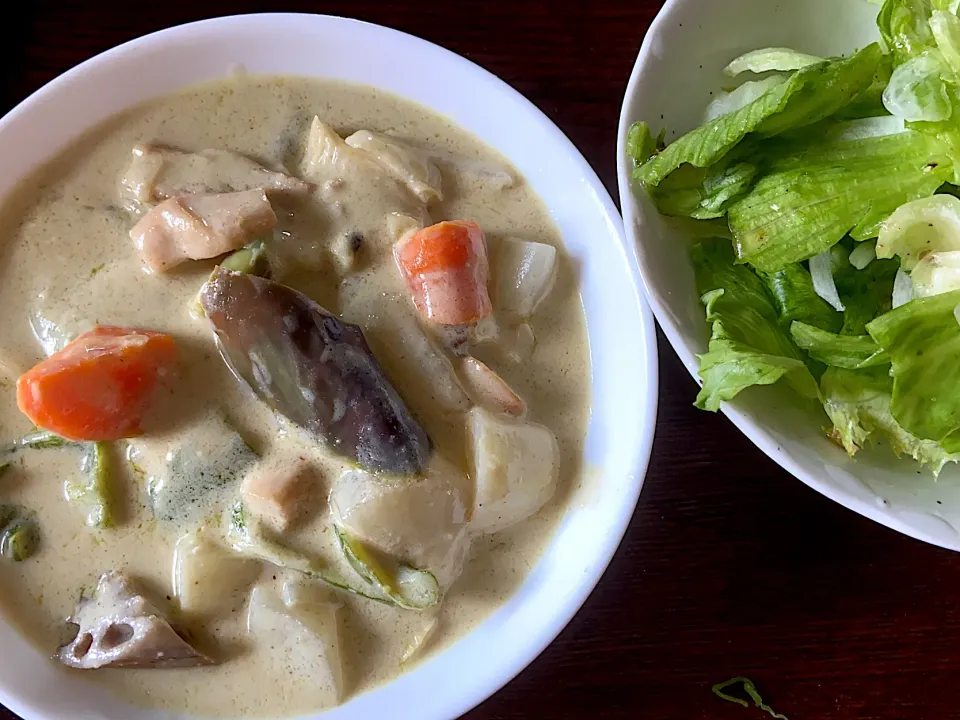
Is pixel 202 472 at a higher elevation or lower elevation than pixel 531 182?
lower

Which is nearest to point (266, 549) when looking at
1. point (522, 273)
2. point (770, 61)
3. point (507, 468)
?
point (507, 468)

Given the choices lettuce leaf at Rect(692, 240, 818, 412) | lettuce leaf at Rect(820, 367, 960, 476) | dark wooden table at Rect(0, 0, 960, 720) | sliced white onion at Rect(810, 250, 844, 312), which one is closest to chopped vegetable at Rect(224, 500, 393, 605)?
dark wooden table at Rect(0, 0, 960, 720)

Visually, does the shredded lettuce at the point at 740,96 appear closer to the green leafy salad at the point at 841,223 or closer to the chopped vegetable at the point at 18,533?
the green leafy salad at the point at 841,223

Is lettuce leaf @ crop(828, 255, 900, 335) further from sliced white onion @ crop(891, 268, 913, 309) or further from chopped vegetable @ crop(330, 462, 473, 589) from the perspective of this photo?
chopped vegetable @ crop(330, 462, 473, 589)

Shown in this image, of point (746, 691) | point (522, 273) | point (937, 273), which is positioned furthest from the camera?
point (746, 691)

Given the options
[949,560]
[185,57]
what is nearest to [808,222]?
[949,560]

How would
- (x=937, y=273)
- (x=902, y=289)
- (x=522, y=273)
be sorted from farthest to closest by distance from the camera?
(x=522, y=273)
(x=902, y=289)
(x=937, y=273)

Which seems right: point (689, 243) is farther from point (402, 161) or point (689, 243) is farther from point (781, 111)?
point (402, 161)

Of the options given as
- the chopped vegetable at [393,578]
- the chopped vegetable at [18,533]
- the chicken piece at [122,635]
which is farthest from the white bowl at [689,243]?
the chopped vegetable at [18,533]

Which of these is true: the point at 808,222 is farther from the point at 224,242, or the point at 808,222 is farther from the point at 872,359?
the point at 224,242
